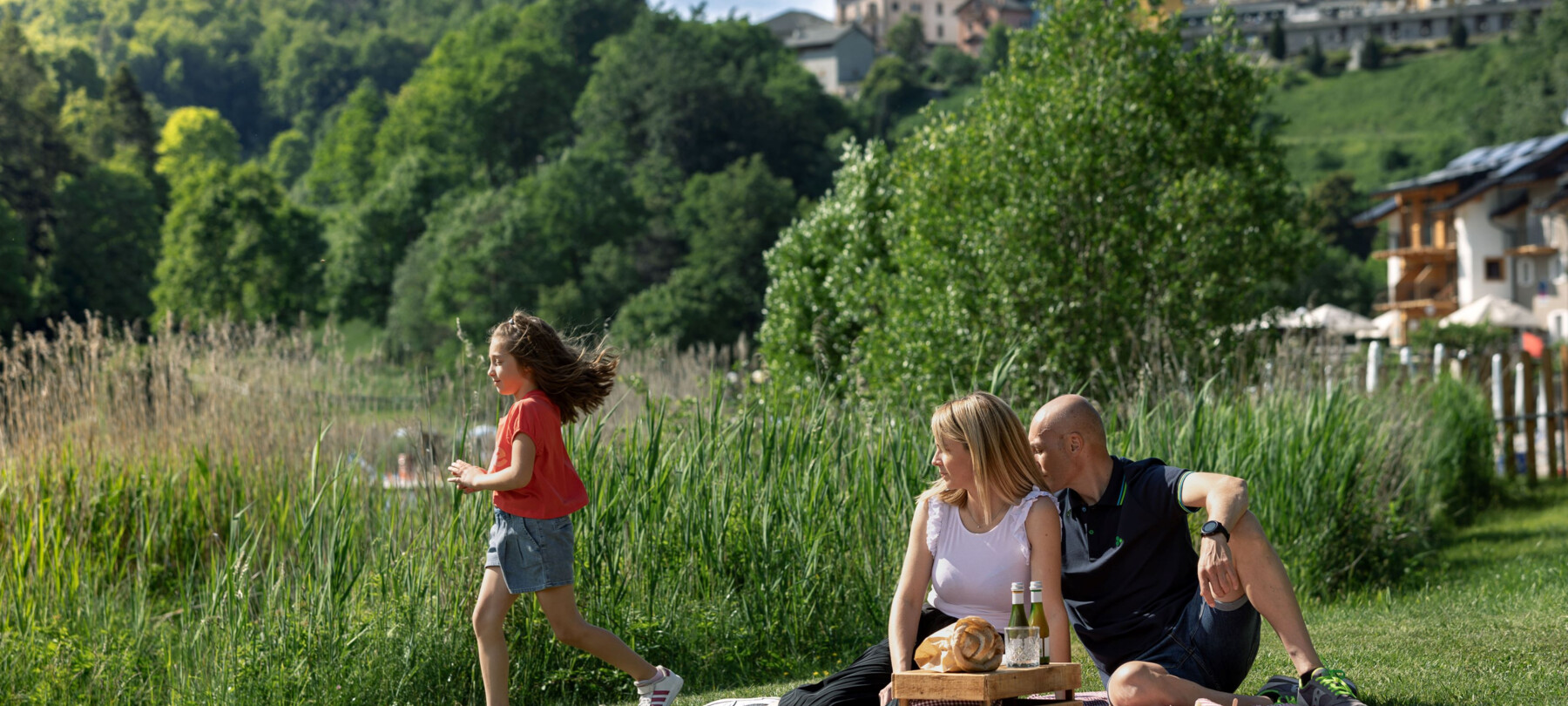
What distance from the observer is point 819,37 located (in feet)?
410

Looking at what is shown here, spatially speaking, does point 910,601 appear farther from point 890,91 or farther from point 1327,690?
point 890,91

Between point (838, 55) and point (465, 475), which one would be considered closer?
point (465, 475)

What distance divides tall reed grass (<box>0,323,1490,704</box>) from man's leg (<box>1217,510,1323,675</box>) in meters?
2.59

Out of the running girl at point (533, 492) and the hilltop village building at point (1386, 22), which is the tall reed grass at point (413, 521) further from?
the hilltop village building at point (1386, 22)

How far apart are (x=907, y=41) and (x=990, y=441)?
125 metres

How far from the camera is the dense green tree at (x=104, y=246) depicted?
146 feet

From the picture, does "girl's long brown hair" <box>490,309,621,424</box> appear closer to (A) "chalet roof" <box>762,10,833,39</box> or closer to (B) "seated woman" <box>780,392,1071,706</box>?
(B) "seated woman" <box>780,392,1071,706</box>

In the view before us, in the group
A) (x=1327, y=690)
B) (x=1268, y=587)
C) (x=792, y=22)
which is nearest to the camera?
(x=1327, y=690)

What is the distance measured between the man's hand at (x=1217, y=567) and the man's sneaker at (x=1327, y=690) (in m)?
0.32

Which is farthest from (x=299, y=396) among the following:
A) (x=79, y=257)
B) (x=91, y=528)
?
(x=79, y=257)

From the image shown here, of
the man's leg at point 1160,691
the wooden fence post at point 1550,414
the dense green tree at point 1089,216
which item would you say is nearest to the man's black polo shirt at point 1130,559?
the man's leg at point 1160,691

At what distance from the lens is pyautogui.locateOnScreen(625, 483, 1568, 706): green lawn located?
15.1 feet

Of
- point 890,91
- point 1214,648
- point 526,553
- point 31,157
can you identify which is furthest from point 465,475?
point 890,91

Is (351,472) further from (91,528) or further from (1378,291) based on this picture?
(1378,291)
